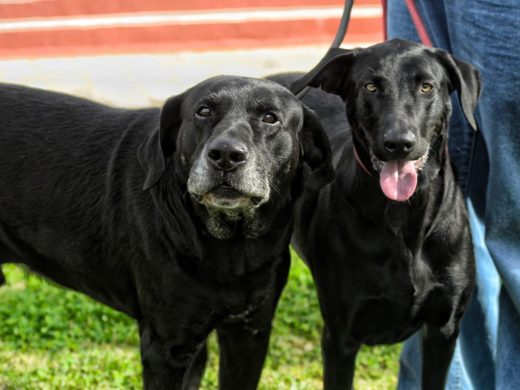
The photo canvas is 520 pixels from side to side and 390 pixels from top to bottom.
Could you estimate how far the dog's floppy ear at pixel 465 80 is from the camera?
3791mm

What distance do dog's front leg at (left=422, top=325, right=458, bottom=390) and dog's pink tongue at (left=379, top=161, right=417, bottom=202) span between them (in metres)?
0.68

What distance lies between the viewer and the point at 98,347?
18.6ft

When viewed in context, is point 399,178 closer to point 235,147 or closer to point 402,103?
point 402,103

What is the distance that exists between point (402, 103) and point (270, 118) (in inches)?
20.4

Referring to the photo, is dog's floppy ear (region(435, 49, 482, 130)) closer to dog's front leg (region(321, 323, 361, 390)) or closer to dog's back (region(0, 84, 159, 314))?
dog's front leg (region(321, 323, 361, 390))

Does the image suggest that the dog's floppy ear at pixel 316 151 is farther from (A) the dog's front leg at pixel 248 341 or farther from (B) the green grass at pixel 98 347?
(B) the green grass at pixel 98 347

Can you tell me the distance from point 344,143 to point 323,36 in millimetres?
6539

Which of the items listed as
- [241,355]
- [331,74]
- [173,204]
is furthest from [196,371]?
[331,74]

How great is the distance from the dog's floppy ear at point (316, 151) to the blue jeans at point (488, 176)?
2.29 ft

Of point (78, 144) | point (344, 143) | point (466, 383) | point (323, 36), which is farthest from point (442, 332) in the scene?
point (323, 36)

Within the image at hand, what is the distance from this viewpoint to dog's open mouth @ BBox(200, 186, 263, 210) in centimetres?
360

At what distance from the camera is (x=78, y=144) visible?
165 inches

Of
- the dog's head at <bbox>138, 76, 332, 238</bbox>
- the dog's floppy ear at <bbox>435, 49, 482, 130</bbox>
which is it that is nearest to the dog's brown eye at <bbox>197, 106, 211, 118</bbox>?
the dog's head at <bbox>138, 76, 332, 238</bbox>

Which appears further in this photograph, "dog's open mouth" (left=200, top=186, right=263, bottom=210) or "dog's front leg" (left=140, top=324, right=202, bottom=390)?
"dog's front leg" (left=140, top=324, right=202, bottom=390)
